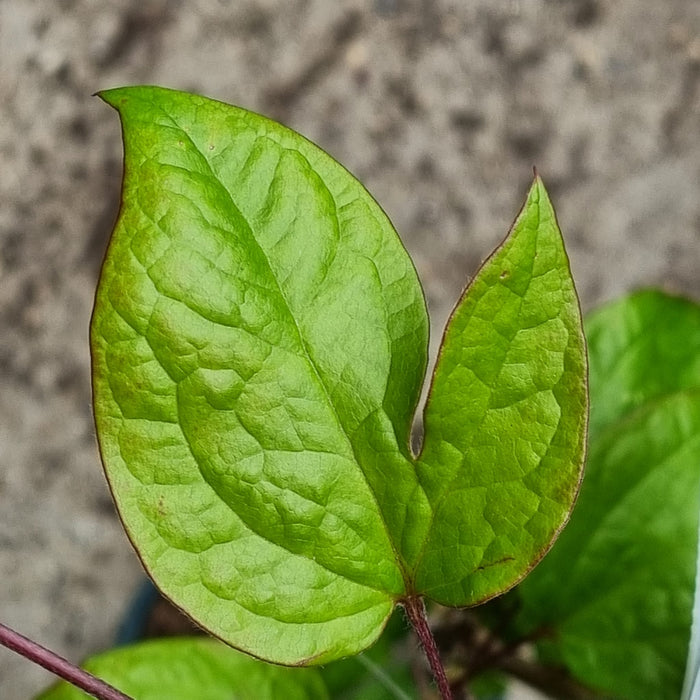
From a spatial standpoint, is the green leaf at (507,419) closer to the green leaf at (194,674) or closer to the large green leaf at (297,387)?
the large green leaf at (297,387)

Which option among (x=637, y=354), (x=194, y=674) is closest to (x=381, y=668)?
(x=194, y=674)

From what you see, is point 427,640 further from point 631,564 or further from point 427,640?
point 631,564

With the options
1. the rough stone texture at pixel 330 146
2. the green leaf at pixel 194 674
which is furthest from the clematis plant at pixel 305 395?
the rough stone texture at pixel 330 146

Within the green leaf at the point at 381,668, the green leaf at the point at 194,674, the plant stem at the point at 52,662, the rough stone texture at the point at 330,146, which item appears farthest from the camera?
the rough stone texture at the point at 330,146

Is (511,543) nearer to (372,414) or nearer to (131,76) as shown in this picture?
(372,414)

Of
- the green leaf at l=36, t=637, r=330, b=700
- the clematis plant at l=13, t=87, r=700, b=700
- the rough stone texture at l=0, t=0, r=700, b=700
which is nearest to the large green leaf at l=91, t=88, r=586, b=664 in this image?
the clematis plant at l=13, t=87, r=700, b=700

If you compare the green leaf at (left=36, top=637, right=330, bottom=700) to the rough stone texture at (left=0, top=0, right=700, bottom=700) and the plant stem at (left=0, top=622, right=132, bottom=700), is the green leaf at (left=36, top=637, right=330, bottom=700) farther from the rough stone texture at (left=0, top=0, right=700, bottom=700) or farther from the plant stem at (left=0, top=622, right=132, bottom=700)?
the rough stone texture at (left=0, top=0, right=700, bottom=700)
